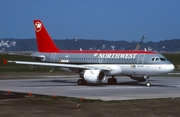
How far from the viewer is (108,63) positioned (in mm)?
47500

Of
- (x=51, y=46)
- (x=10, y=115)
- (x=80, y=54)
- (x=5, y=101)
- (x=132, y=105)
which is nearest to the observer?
(x=10, y=115)

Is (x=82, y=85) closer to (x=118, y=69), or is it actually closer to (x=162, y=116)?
(x=118, y=69)

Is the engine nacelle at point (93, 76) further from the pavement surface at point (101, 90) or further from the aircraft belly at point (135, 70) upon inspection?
the aircraft belly at point (135, 70)

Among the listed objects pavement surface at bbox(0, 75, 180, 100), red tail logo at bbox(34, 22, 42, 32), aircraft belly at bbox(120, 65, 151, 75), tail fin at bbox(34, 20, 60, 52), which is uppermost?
red tail logo at bbox(34, 22, 42, 32)

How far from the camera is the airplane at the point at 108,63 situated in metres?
45.1

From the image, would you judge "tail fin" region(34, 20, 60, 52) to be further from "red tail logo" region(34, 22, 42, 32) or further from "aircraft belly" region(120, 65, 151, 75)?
"aircraft belly" region(120, 65, 151, 75)

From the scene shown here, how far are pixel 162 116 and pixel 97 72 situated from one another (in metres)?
22.2

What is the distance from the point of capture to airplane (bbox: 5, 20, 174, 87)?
148 feet

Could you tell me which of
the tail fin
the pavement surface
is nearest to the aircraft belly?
the pavement surface

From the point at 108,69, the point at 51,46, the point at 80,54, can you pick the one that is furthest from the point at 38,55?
the point at 108,69

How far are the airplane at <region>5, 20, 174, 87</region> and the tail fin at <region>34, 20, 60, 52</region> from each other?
1.07 m

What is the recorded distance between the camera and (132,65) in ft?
151

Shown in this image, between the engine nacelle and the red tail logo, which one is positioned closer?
the engine nacelle

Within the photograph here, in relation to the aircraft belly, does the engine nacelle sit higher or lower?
lower
